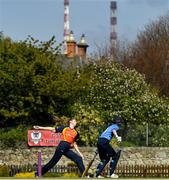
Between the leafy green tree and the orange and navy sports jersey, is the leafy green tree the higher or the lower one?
the higher one

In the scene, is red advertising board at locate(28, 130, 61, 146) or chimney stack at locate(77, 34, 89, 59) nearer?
red advertising board at locate(28, 130, 61, 146)

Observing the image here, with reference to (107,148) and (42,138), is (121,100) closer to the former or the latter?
(42,138)

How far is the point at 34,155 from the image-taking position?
39.7 meters

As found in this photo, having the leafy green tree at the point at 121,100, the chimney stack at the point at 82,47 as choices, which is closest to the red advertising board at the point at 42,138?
the leafy green tree at the point at 121,100

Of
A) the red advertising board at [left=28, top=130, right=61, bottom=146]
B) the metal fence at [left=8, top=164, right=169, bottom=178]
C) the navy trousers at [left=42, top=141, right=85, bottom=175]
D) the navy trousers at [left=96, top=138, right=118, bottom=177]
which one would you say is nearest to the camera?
the navy trousers at [left=42, top=141, right=85, bottom=175]

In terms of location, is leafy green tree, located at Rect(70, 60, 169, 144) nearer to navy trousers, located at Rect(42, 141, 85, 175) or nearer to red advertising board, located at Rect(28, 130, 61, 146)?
red advertising board, located at Rect(28, 130, 61, 146)

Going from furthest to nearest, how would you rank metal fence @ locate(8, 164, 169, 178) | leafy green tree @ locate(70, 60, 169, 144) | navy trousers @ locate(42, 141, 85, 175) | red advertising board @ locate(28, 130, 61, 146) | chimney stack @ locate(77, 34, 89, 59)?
chimney stack @ locate(77, 34, 89, 59) → leafy green tree @ locate(70, 60, 169, 144) → red advertising board @ locate(28, 130, 61, 146) → metal fence @ locate(8, 164, 169, 178) → navy trousers @ locate(42, 141, 85, 175)

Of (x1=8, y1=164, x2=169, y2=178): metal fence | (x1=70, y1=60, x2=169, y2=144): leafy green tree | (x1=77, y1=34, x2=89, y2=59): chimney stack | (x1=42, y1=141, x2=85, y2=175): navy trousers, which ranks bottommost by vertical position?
(x1=8, y1=164, x2=169, y2=178): metal fence

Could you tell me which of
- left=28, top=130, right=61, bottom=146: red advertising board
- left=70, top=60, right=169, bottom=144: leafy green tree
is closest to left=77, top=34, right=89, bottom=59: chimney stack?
left=70, top=60, right=169, bottom=144: leafy green tree

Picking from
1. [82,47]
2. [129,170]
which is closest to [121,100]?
[129,170]

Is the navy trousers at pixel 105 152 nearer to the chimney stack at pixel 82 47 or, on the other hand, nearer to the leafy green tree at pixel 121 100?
the leafy green tree at pixel 121 100

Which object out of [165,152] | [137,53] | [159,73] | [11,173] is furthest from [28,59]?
[137,53]

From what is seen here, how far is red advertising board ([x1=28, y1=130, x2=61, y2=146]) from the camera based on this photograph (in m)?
39.8

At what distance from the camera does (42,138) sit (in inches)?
1572
